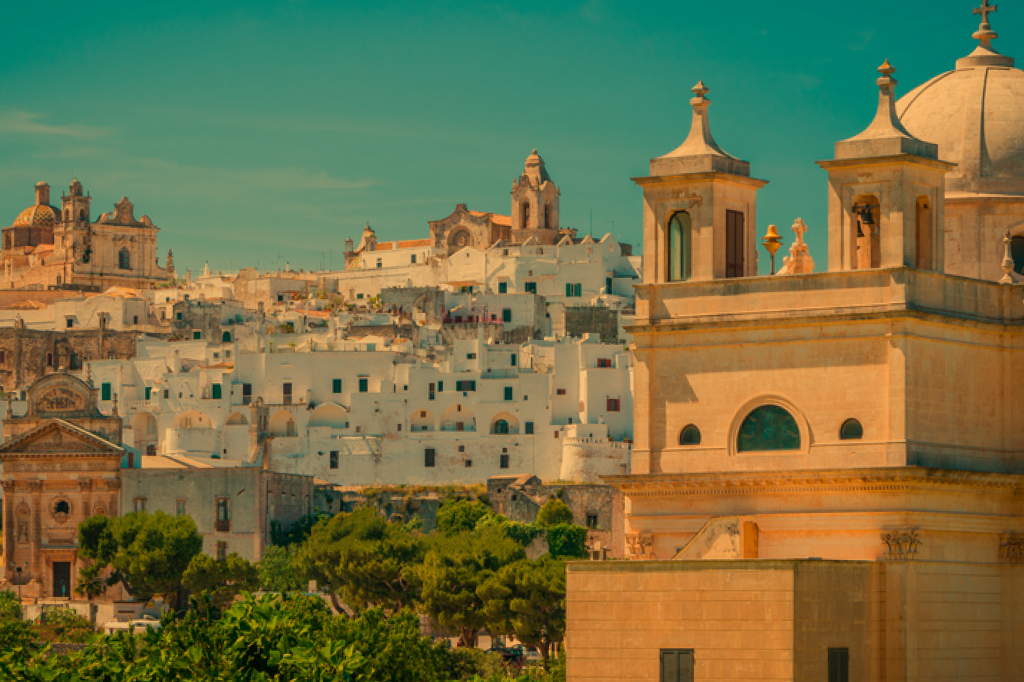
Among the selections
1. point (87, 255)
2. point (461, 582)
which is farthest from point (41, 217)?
point (461, 582)

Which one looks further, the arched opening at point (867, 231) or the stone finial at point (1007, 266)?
the stone finial at point (1007, 266)

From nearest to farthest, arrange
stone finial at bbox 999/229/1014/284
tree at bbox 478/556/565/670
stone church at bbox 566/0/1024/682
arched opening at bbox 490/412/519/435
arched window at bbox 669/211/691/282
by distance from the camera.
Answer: stone church at bbox 566/0/1024/682
stone finial at bbox 999/229/1014/284
arched window at bbox 669/211/691/282
tree at bbox 478/556/565/670
arched opening at bbox 490/412/519/435

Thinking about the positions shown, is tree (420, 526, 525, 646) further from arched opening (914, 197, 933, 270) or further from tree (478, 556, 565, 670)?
arched opening (914, 197, 933, 270)

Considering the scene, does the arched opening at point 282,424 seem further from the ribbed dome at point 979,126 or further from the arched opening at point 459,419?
the ribbed dome at point 979,126

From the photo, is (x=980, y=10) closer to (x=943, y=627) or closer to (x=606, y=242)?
(x=943, y=627)

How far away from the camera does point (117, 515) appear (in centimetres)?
7575

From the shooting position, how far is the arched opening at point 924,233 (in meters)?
32.8

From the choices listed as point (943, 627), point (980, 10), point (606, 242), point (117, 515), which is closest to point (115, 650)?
point (943, 627)

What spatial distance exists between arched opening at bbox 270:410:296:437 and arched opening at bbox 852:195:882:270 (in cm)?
6048

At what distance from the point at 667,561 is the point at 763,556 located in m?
2.34

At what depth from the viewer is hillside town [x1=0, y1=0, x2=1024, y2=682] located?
3120 cm

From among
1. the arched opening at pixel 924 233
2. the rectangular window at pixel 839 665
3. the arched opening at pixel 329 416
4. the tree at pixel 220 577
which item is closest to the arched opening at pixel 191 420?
the arched opening at pixel 329 416

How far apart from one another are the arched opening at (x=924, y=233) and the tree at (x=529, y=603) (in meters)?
28.6

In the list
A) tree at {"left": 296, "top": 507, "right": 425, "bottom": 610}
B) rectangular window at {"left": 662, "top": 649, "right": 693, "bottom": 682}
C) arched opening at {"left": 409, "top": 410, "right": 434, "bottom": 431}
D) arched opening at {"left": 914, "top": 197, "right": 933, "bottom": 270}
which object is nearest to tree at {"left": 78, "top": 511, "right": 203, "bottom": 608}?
tree at {"left": 296, "top": 507, "right": 425, "bottom": 610}
